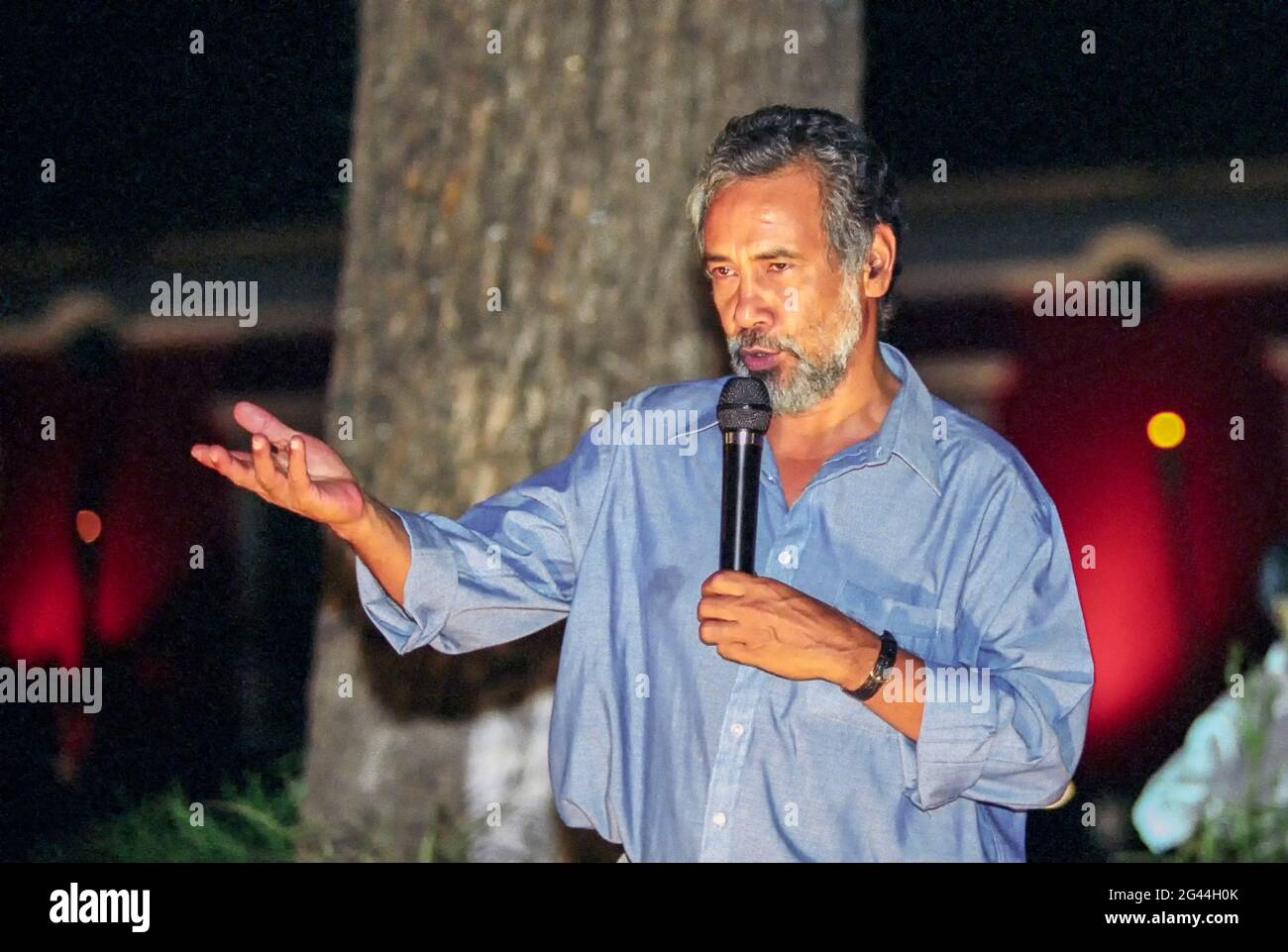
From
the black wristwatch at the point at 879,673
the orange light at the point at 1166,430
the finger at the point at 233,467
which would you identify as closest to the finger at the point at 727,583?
the black wristwatch at the point at 879,673

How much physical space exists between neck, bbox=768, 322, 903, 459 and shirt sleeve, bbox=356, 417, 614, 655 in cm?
28

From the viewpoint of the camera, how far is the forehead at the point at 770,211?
237 cm

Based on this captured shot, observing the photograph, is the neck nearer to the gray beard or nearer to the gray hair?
the gray beard

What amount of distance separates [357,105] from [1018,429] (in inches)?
153

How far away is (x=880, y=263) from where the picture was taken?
257 cm

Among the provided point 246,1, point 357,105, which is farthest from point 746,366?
point 246,1

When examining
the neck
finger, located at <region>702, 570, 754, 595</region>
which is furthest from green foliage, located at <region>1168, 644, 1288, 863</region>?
finger, located at <region>702, 570, 754, 595</region>

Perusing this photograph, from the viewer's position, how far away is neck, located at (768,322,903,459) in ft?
8.14

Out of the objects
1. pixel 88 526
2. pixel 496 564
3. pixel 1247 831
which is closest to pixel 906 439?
pixel 496 564

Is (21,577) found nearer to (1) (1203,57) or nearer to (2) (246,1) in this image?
(2) (246,1)

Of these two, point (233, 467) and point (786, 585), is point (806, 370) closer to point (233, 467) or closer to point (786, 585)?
point (786, 585)

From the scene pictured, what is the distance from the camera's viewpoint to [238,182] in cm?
758

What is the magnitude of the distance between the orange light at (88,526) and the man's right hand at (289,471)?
20.5ft
